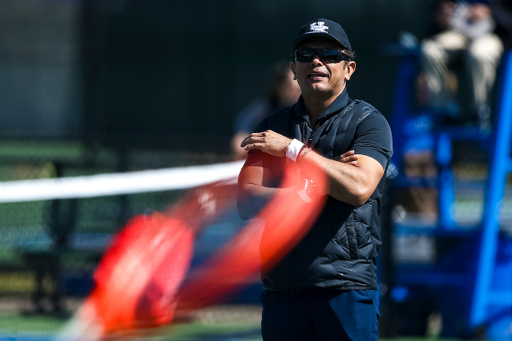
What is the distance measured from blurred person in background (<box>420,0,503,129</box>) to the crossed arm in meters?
3.91

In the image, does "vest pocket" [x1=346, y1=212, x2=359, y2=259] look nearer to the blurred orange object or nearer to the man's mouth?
the man's mouth

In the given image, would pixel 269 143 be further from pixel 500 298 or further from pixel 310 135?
pixel 500 298

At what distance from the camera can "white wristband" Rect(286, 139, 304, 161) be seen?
278cm

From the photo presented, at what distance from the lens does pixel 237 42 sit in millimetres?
13234

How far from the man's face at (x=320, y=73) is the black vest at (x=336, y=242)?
88mm

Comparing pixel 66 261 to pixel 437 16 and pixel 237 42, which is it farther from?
pixel 237 42

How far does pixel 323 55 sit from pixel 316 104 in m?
0.21

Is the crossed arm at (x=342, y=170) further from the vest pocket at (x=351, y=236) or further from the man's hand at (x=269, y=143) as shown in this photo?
the vest pocket at (x=351, y=236)

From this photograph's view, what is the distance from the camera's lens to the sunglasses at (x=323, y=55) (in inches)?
114

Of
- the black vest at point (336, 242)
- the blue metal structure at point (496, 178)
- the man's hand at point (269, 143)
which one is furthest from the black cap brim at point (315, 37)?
the blue metal structure at point (496, 178)

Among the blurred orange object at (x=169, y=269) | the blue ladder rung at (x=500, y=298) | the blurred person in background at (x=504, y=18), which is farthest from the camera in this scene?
the blurred person in background at (x=504, y=18)

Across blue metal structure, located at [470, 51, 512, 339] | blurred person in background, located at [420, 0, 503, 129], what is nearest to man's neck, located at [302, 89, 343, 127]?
blue metal structure, located at [470, 51, 512, 339]

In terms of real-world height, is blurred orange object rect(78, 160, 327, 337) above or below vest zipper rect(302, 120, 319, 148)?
below

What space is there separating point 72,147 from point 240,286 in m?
5.98
